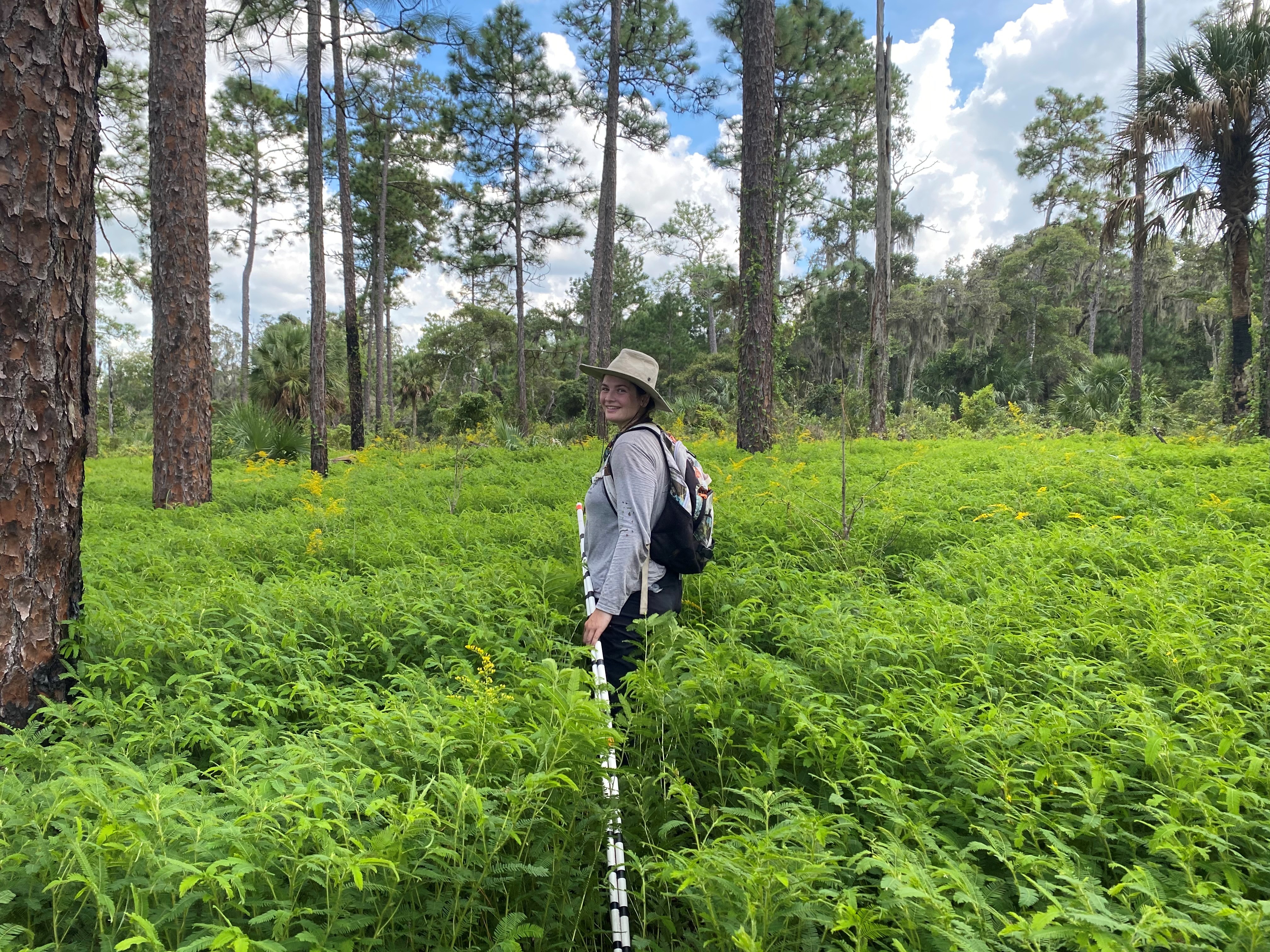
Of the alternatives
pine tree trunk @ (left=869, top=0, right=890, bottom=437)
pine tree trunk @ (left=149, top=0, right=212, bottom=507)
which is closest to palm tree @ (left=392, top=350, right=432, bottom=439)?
pine tree trunk @ (left=869, top=0, right=890, bottom=437)

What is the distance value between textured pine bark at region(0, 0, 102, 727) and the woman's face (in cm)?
236

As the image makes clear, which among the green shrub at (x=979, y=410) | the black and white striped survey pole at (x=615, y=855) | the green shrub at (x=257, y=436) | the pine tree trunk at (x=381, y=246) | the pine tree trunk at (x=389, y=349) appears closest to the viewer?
the black and white striped survey pole at (x=615, y=855)

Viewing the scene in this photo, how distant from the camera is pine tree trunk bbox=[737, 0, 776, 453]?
9.51m

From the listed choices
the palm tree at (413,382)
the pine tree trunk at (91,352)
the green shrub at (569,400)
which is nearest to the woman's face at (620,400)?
the pine tree trunk at (91,352)

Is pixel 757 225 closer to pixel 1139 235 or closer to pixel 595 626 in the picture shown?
pixel 595 626

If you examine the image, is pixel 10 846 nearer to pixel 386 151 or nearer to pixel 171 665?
pixel 171 665

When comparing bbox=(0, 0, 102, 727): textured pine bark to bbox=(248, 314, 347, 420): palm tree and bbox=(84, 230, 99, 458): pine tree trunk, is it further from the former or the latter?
bbox=(248, 314, 347, 420): palm tree

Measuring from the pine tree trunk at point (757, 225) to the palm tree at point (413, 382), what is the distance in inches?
993

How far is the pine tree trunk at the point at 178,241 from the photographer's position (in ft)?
22.6

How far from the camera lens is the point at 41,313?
8.91 feet

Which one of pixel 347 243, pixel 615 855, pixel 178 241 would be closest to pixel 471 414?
pixel 347 243

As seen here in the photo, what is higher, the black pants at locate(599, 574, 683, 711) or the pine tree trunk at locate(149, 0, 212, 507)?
the pine tree trunk at locate(149, 0, 212, 507)

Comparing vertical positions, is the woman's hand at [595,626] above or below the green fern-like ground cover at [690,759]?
above

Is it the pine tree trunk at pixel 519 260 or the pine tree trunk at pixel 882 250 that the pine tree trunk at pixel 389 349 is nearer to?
the pine tree trunk at pixel 519 260
